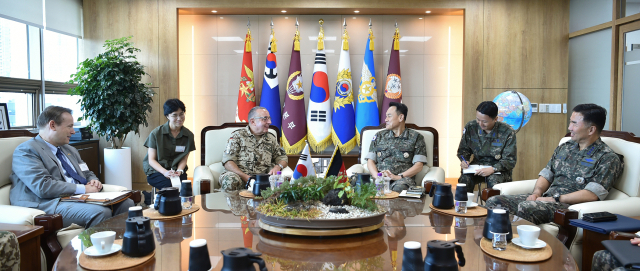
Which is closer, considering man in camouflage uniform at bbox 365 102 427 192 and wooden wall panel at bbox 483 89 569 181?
man in camouflage uniform at bbox 365 102 427 192

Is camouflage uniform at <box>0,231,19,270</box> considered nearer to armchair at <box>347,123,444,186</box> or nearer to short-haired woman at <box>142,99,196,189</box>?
short-haired woman at <box>142,99,196,189</box>

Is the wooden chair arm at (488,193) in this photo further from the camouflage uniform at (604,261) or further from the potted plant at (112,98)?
the potted plant at (112,98)

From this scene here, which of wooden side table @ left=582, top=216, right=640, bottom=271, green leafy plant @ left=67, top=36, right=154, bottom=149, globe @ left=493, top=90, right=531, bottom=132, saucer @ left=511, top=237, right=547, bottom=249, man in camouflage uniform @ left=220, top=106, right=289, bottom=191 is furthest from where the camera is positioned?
green leafy plant @ left=67, top=36, right=154, bottom=149

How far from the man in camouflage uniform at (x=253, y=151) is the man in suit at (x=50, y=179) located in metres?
1.00

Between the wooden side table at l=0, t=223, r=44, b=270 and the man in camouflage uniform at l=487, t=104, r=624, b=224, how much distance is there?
97.2 inches

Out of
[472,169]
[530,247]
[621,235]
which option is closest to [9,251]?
[530,247]

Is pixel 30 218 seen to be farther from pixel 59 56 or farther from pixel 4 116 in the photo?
pixel 59 56

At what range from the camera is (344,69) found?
5.51m

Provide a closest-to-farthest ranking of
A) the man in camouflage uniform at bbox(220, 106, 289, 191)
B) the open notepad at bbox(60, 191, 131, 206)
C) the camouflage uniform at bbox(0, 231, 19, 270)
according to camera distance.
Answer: the camouflage uniform at bbox(0, 231, 19, 270)
the open notepad at bbox(60, 191, 131, 206)
the man in camouflage uniform at bbox(220, 106, 289, 191)

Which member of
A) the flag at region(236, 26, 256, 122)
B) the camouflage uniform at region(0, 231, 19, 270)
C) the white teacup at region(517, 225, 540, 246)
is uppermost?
the flag at region(236, 26, 256, 122)

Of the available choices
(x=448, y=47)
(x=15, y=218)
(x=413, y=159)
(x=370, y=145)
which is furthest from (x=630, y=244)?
(x=448, y=47)

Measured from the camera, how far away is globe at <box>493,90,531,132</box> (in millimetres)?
4406

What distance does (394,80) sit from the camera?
5484 mm

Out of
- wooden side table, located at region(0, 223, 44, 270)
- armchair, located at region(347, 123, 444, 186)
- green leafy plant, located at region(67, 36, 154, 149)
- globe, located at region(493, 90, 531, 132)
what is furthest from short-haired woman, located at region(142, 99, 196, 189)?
globe, located at region(493, 90, 531, 132)
